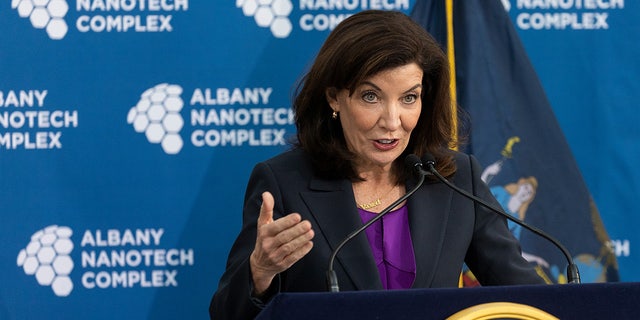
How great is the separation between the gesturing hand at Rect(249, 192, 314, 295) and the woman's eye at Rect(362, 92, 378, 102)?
45 cm

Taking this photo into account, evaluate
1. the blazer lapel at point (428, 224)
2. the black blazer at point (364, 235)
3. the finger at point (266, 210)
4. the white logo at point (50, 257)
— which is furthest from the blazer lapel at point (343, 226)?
the white logo at point (50, 257)

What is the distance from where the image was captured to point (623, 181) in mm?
2896

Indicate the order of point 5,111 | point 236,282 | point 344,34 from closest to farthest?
point 236,282
point 344,34
point 5,111

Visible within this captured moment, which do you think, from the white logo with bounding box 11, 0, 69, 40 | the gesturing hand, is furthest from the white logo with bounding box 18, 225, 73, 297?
the gesturing hand

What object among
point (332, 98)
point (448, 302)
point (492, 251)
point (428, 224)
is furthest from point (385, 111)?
point (448, 302)

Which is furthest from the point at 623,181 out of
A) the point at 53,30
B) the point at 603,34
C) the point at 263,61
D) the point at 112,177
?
the point at 53,30

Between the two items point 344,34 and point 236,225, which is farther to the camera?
point 236,225

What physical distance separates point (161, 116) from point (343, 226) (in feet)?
3.61

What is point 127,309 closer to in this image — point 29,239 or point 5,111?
point 29,239

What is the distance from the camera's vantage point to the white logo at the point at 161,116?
9.24 feet

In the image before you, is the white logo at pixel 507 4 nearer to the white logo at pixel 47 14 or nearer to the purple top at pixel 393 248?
the purple top at pixel 393 248

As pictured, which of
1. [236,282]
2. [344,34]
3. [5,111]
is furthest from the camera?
[5,111]

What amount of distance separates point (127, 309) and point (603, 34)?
178 centimetres

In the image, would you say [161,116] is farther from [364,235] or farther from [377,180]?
[364,235]
